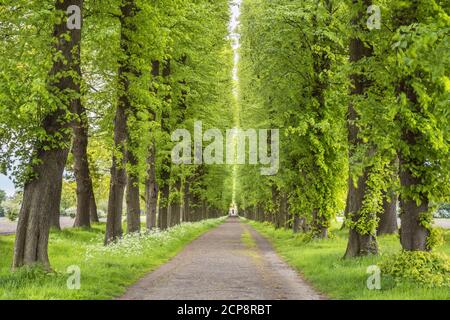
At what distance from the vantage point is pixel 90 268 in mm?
13539

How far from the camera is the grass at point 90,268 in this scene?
999cm

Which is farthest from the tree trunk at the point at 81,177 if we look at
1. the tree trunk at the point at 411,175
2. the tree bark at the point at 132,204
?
the tree trunk at the point at 411,175

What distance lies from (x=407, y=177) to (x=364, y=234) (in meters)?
4.17

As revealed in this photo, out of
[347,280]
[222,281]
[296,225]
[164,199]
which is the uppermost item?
[164,199]

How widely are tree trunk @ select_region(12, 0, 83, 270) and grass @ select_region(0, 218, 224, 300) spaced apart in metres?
0.61

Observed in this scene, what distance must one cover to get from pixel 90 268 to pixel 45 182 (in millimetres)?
2927

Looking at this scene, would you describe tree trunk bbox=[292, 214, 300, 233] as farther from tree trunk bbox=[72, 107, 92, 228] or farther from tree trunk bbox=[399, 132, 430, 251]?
tree trunk bbox=[399, 132, 430, 251]

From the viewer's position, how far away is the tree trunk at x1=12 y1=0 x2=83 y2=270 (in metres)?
11.7

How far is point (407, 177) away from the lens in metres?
12.2

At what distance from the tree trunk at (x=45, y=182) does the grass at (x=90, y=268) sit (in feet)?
1.99

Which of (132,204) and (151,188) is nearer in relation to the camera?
(132,204)

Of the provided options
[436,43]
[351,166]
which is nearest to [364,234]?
[351,166]

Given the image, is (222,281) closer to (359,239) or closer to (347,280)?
(347,280)

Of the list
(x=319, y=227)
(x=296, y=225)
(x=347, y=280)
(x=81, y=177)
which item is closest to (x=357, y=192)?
(x=347, y=280)
